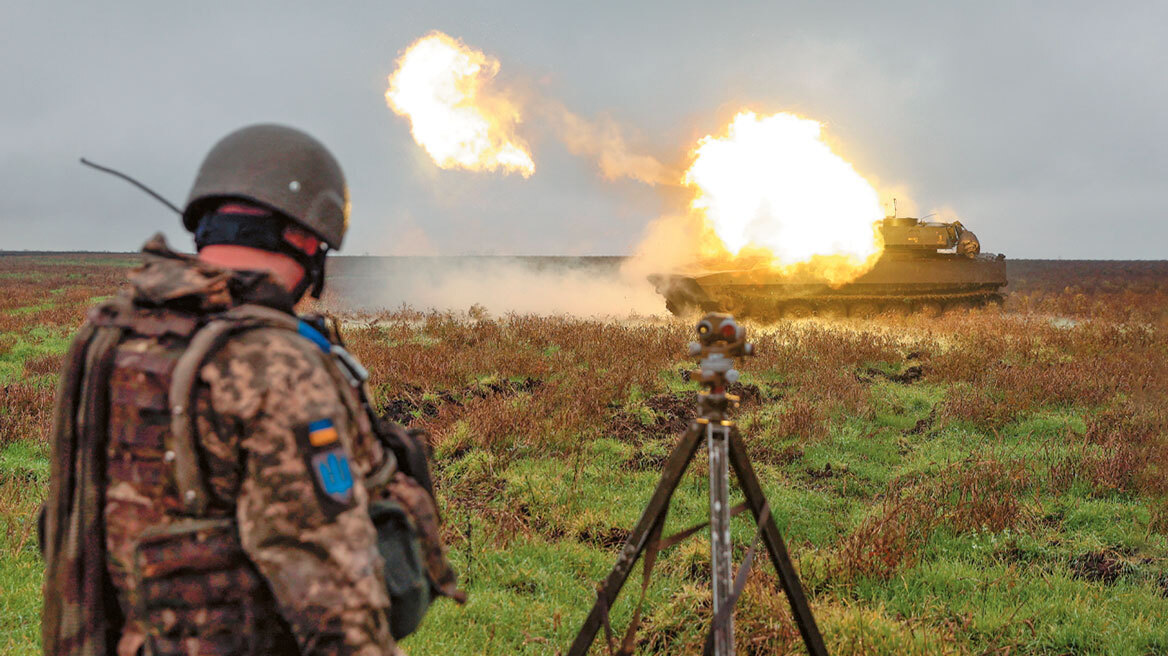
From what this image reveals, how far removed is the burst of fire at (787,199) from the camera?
19.5 m

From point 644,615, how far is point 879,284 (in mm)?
19181

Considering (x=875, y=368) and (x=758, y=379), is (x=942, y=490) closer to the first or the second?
(x=758, y=379)

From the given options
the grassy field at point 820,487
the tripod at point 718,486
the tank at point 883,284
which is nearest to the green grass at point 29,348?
the grassy field at point 820,487

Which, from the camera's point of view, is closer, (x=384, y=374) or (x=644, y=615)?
(x=644, y=615)

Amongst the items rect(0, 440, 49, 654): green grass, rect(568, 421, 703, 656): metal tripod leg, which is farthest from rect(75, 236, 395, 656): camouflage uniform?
rect(0, 440, 49, 654): green grass

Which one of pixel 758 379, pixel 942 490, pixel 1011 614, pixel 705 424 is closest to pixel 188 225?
pixel 705 424

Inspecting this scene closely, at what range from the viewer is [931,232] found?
22.3m

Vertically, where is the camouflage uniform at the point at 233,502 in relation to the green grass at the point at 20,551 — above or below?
above

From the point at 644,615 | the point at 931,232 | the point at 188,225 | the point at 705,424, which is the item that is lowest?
the point at 644,615

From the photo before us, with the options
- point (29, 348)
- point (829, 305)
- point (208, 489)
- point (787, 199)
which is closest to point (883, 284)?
point (829, 305)

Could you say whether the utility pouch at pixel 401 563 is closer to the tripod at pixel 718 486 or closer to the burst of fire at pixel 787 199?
the tripod at pixel 718 486

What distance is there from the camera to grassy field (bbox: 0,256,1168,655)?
427 centimetres

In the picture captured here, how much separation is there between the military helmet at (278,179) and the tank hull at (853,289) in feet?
55.8

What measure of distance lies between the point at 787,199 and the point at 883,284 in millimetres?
4328
